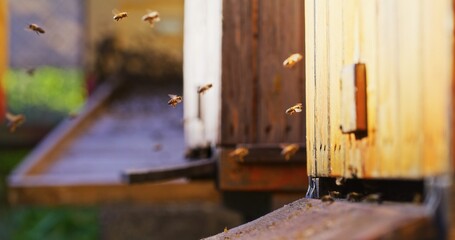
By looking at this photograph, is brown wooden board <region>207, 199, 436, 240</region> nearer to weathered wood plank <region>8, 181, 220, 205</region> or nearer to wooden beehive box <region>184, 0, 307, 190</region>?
wooden beehive box <region>184, 0, 307, 190</region>

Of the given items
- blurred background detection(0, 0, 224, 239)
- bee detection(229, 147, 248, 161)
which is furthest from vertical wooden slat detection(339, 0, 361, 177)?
blurred background detection(0, 0, 224, 239)

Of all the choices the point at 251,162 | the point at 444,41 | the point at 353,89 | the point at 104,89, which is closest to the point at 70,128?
the point at 104,89

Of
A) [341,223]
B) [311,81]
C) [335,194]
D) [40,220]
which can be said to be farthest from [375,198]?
[40,220]

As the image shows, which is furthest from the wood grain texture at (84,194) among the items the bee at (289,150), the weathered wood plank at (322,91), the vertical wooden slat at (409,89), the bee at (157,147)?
the vertical wooden slat at (409,89)

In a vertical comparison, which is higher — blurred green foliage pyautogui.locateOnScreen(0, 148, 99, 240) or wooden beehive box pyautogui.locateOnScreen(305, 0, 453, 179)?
wooden beehive box pyautogui.locateOnScreen(305, 0, 453, 179)

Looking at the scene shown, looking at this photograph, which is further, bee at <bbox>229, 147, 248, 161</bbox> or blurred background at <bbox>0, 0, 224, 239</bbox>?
blurred background at <bbox>0, 0, 224, 239</bbox>

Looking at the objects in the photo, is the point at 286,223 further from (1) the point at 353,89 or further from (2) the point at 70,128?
(2) the point at 70,128

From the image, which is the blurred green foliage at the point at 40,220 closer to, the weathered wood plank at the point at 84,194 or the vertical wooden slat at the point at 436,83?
the weathered wood plank at the point at 84,194

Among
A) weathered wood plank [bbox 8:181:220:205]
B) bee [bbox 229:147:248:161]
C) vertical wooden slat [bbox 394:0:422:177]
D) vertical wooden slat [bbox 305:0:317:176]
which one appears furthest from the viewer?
weathered wood plank [bbox 8:181:220:205]
